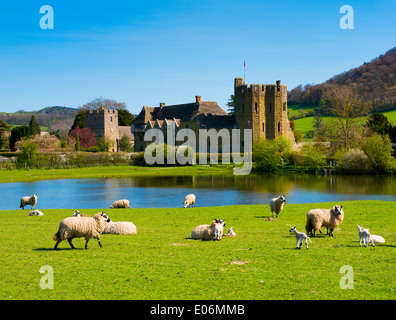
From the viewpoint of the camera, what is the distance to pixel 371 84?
477 ft

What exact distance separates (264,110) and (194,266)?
7772 cm

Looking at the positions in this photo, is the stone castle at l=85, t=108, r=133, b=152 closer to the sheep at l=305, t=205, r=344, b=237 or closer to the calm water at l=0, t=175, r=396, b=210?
the calm water at l=0, t=175, r=396, b=210

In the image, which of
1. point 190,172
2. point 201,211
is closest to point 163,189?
point 201,211

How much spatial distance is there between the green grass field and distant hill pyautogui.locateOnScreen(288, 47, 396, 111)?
117677 mm

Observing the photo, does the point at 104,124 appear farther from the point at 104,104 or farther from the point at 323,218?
the point at 323,218

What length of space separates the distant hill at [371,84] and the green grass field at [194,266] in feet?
386

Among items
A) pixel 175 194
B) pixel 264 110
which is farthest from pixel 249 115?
pixel 175 194

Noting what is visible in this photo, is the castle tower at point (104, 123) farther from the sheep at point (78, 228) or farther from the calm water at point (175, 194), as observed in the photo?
the sheep at point (78, 228)

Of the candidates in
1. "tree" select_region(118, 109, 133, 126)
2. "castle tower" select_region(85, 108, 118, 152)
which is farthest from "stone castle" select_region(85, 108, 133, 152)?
"tree" select_region(118, 109, 133, 126)

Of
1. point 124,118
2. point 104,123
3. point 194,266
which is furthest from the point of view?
point 124,118

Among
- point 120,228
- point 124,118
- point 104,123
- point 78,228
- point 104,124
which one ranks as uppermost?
point 124,118

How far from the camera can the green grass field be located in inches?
341

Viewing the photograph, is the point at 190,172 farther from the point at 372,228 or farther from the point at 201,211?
the point at 372,228

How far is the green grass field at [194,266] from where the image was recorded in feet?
28.5
